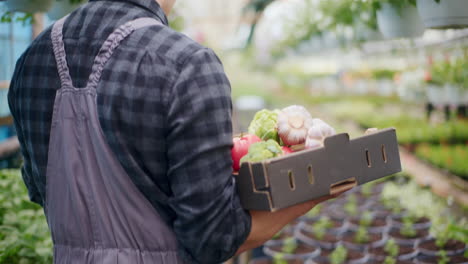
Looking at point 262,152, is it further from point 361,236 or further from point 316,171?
point 361,236

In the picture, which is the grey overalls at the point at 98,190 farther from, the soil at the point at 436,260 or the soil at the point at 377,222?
the soil at the point at 377,222

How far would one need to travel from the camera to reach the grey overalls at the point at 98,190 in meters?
1.13

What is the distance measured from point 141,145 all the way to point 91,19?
0.32 m

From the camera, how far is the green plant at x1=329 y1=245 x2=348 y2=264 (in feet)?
9.08

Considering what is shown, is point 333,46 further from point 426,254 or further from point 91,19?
point 91,19

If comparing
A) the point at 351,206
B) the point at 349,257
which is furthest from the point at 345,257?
the point at 351,206

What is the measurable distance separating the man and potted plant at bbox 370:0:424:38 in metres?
1.35

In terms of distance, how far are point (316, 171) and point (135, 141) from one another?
0.40m

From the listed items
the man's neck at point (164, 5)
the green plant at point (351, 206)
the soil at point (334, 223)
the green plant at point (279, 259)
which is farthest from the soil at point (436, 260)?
the man's neck at point (164, 5)

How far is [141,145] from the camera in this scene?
110cm

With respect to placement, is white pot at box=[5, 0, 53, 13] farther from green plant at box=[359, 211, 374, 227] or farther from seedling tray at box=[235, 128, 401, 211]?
green plant at box=[359, 211, 374, 227]

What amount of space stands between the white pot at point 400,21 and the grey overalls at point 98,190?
4.69ft

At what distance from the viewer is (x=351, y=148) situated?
1.25 metres

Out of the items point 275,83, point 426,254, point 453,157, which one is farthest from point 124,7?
point 275,83
